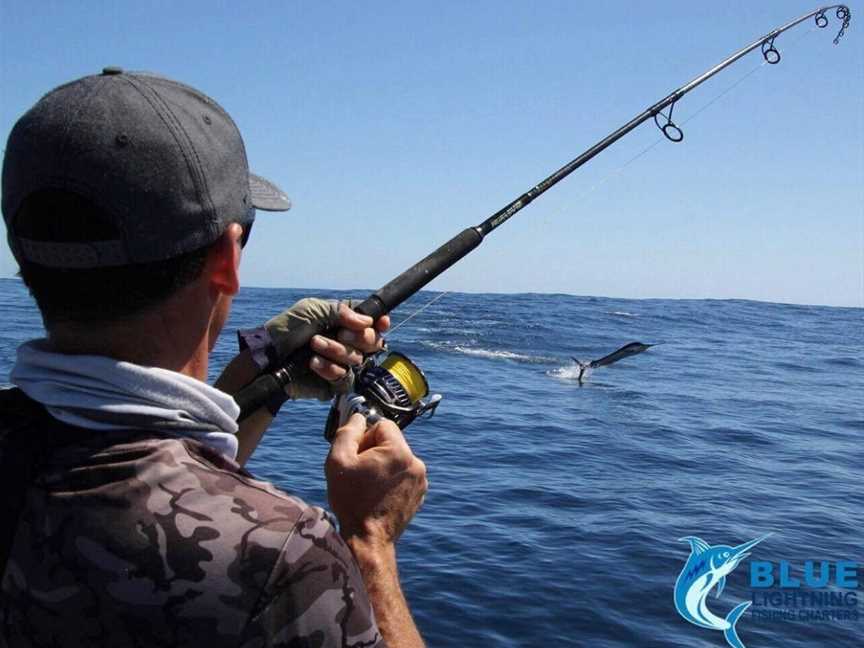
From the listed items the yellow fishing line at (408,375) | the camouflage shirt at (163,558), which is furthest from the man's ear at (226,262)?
the yellow fishing line at (408,375)

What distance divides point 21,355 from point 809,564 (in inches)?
275

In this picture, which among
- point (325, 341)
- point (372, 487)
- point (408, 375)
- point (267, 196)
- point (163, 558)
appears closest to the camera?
point (163, 558)

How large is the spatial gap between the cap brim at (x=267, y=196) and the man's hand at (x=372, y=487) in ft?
1.79

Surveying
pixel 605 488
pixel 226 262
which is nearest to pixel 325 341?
pixel 226 262

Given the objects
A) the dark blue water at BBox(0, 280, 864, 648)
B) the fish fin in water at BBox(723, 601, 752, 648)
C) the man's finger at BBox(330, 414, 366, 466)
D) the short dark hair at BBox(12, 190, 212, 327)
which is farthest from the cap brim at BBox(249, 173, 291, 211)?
the fish fin in water at BBox(723, 601, 752, 648)

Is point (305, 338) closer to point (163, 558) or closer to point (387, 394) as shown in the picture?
point (387, 394)

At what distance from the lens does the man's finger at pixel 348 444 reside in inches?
66.4

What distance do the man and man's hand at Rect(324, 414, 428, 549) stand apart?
205 millimetres

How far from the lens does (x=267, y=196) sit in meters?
1.90

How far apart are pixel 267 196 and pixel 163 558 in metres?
0.89

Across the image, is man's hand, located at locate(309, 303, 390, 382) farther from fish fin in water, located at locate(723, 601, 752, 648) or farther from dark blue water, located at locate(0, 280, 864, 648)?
fish fin in water, located at locate(723, 601, 752, 648)

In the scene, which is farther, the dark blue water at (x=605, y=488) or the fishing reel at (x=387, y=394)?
the dark blue water at (x=605, y=488)

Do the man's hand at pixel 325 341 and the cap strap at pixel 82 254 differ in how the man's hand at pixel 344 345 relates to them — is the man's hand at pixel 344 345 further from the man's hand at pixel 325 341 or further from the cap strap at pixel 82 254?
the cap strap at pixel 82 254

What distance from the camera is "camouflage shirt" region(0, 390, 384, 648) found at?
4.16 ft
